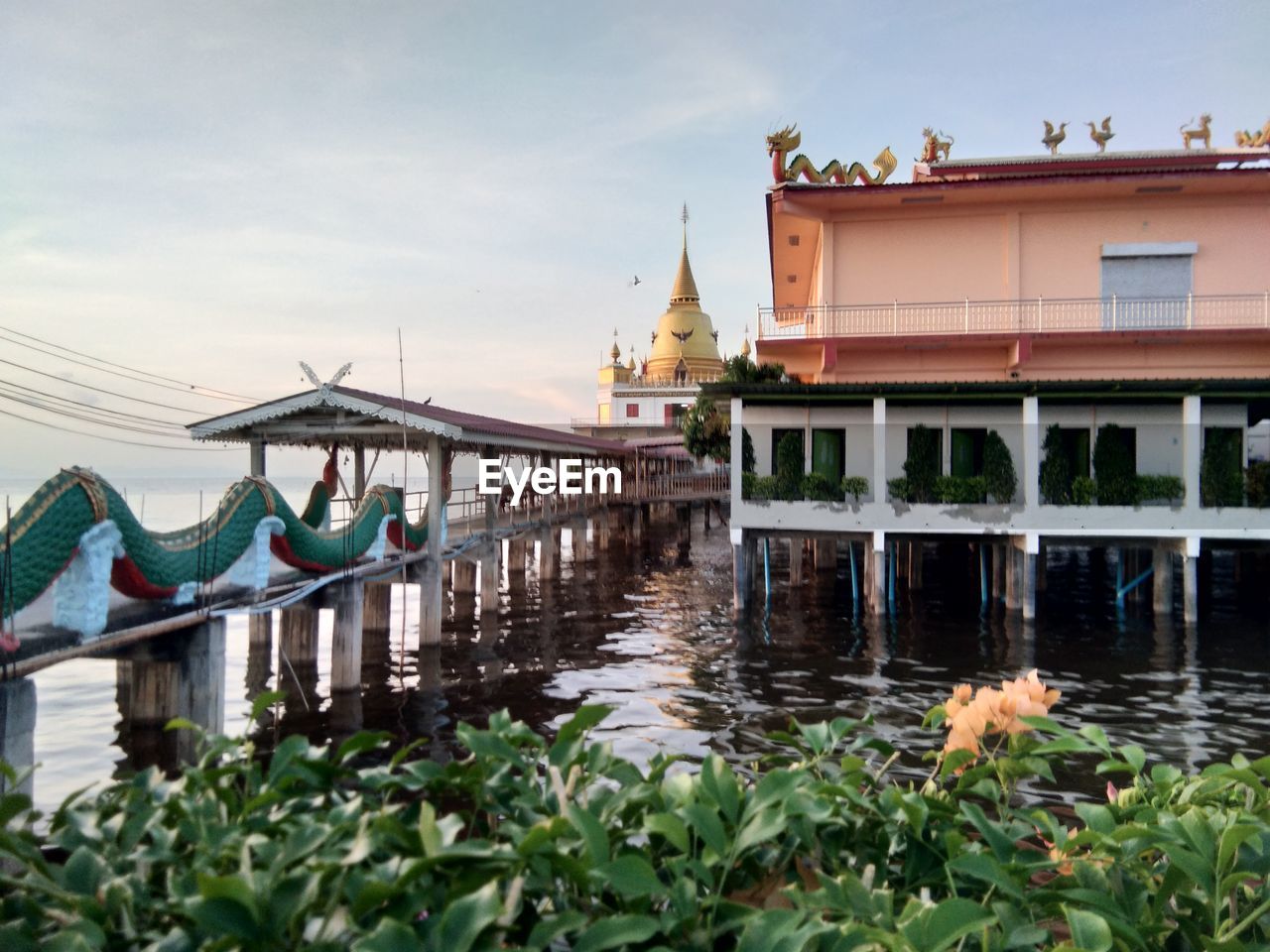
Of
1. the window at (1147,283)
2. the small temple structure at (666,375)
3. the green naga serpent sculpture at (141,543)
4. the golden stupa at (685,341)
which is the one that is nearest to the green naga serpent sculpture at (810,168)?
the window at (1147,283)

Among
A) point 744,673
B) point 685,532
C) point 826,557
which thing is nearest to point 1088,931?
point 744,673

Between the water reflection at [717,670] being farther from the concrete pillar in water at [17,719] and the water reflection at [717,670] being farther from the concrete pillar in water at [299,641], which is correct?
the concrete pillar in water at [17,719]

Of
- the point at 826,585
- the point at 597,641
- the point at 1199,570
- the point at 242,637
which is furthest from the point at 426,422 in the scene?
the point at 1199,570

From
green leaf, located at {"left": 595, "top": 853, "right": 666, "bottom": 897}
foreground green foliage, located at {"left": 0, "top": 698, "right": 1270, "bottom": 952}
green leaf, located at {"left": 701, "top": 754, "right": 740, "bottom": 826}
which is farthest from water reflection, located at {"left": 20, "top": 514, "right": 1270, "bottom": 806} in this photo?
green leaf, located at {"left": 595, "top": 853, "right": 666, "bottom": 897}

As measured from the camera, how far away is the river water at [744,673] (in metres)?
12.9

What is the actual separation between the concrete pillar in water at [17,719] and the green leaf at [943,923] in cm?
826

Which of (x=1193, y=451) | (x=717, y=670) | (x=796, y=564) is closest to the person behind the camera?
(x=717, y=670)

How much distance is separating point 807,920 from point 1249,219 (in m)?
28.6

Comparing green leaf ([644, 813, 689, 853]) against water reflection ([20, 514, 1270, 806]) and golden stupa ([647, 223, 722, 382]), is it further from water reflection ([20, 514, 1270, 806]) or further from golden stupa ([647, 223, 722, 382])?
golden stupa ([647, 223, 722, 382])

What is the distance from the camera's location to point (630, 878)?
75.0 inches

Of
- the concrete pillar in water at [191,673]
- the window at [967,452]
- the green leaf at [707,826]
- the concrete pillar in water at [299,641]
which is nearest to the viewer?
the green leaf at [707,826]

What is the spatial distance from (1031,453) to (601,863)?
20614 millimetres

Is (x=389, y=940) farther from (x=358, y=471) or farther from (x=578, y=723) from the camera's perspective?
(x=358, y=471)

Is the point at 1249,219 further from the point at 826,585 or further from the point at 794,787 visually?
the point at 794,787
